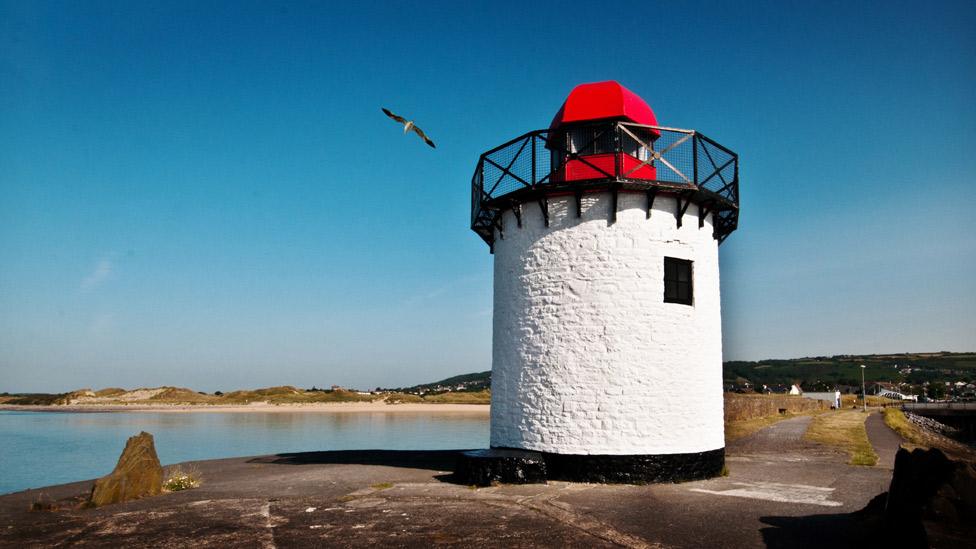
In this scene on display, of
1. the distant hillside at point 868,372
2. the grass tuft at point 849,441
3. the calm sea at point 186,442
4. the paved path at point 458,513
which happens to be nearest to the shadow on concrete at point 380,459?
the paved path at point 458,513

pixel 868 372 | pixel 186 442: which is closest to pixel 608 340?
pixel 186 442

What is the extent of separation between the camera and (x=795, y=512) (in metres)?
8.06

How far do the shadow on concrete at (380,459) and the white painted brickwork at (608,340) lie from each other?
2.14 meters

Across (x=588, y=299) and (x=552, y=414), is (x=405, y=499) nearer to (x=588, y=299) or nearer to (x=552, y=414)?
(x=552, y=414)

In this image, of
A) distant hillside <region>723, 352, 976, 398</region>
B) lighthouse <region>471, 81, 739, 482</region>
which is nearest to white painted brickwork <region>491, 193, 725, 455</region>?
lighthouse <region>471, 81, 739, 482</region>

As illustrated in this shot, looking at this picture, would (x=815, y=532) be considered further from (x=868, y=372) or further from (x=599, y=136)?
(x=868, y=372)

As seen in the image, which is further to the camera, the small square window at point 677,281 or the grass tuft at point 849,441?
the grass tuft at point 849,441

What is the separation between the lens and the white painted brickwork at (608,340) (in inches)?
433

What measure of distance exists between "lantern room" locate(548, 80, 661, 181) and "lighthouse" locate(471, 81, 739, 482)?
0.03 metres

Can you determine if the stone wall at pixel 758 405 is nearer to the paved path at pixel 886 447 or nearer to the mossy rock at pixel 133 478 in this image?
the paved path at pixel 886 447

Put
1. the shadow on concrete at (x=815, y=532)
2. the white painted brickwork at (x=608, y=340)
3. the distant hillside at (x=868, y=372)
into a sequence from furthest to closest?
1. the distant hillside at (x=868, y=372)
2. the white painted brickwork at (x=608, y=340)
3. the shadow on concrete at (x=815, y=532)

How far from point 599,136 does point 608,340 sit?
12.2 ft

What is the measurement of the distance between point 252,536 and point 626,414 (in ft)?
21.2

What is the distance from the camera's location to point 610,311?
11.2m
